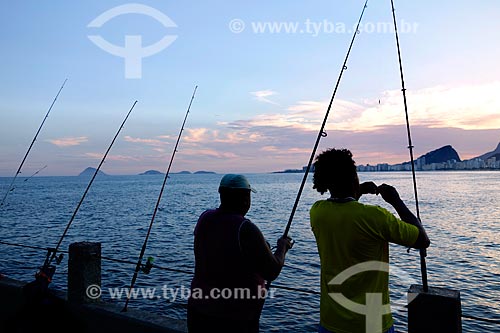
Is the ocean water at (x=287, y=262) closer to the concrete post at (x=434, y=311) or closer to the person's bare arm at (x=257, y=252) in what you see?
the concrete post at (x=434, y=311)

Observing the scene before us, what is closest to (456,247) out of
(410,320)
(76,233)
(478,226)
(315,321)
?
(478,226)

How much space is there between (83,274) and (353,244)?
370cm

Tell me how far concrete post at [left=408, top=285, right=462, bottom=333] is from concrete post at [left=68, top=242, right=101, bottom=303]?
143 inches

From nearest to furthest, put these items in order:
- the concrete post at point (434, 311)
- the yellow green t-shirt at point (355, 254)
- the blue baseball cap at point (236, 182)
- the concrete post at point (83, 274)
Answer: the yellow green t-shirt at point (355, 254) → the blue baseball cap at point (236, 182) → the concrete post at point (434, 311) → the concrete post at point (83, 274)

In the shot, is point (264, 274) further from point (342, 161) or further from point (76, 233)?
point (76, 233)

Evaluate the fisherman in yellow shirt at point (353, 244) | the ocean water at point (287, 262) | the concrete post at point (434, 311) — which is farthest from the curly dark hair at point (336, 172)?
the ocean water at point (287, 262)

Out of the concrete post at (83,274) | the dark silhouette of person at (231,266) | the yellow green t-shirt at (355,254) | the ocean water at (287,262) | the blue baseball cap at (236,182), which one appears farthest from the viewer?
the ocean water at (287,262)

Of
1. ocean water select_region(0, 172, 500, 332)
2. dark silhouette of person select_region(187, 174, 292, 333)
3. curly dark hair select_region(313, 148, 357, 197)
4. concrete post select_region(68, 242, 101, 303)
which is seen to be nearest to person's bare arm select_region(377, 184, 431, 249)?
curly dark hair select_region(313, 148, 357, 197)

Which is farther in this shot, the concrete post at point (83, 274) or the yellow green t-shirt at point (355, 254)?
the concrete post at point (83, 274)

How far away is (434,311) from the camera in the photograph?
112 inches

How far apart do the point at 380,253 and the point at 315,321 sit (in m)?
9.12

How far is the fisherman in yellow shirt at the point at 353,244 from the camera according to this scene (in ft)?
7.20

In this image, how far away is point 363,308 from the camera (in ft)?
7.50

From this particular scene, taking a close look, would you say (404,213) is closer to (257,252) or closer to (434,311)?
(257,252)
